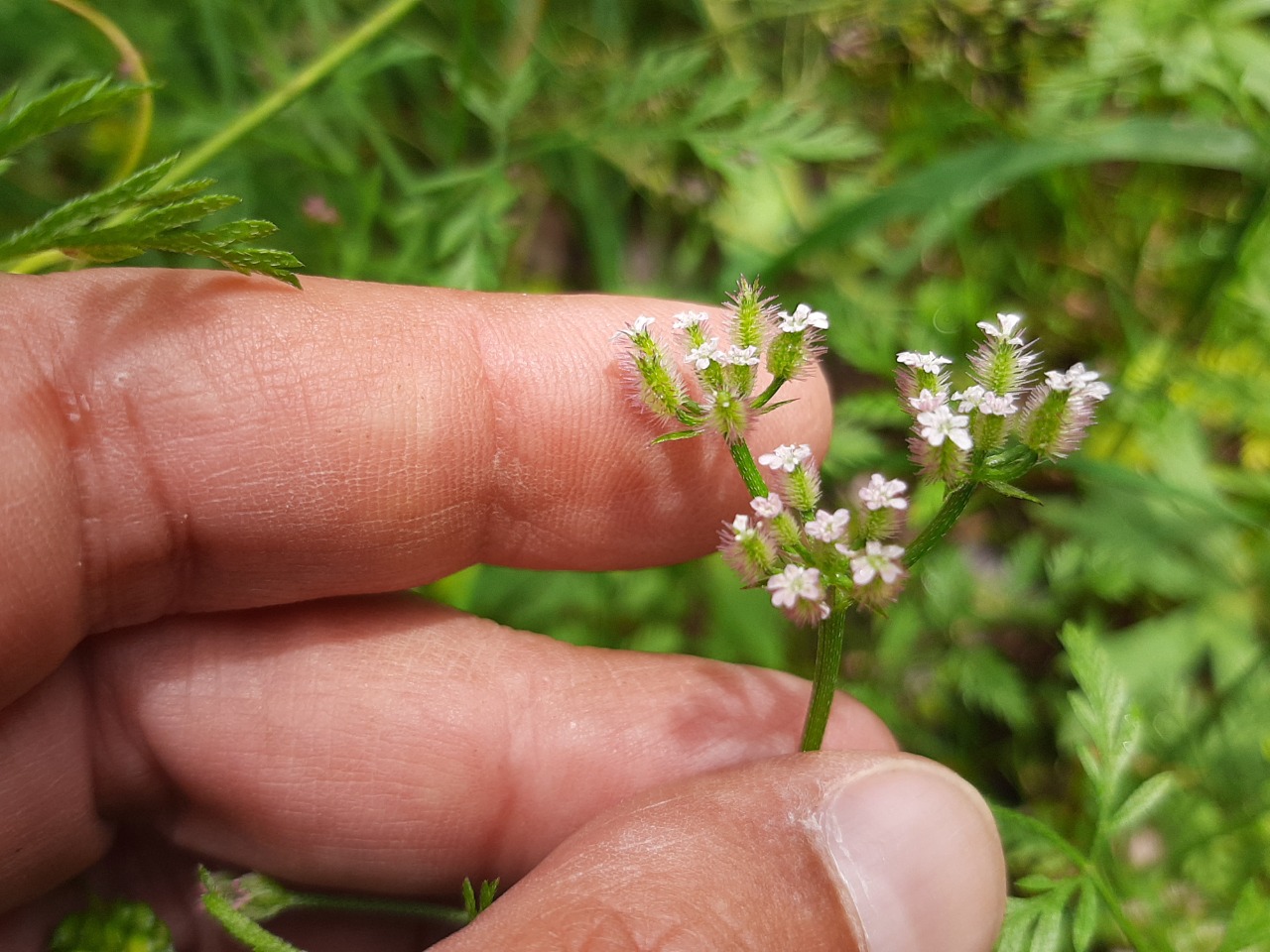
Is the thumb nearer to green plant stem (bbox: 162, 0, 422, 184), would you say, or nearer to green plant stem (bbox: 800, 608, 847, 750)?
green plant stem (bbox: 800, 608, 847, 750)

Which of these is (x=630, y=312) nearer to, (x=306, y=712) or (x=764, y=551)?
(x=764, y=551)

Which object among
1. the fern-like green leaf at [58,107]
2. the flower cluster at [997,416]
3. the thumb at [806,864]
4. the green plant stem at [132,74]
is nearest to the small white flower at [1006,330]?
the flower cluster at [997,416]

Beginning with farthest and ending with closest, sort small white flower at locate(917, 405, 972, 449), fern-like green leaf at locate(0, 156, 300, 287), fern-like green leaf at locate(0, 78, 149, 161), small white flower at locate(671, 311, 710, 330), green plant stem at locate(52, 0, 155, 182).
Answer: green plant stem at locate(52, 0, 155, 182)
small white flower at locate(671, 311, 710, 330)
small white flower at locate(917, 405, 972, 449)
fern-like green leaf at locate(0, 156, 300, 287)
fern-like green leaf at locate(0, 78, 149, 161)

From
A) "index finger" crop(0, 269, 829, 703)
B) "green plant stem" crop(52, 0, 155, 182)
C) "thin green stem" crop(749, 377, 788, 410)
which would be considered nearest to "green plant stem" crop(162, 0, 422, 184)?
"green plant stem" crop(52, 0, 155, 182)

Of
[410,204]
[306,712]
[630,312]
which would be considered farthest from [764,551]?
[410,204]

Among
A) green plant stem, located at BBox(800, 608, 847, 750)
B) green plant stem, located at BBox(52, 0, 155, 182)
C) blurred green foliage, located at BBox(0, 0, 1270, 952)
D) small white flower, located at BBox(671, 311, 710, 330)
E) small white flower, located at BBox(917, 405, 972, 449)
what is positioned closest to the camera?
small white flower, located at BBox(917, 405, 972, 449)

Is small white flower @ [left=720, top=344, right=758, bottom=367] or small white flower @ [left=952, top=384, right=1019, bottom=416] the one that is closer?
small white flower @ [left=952, top=384, right=1019, bottom=416]
